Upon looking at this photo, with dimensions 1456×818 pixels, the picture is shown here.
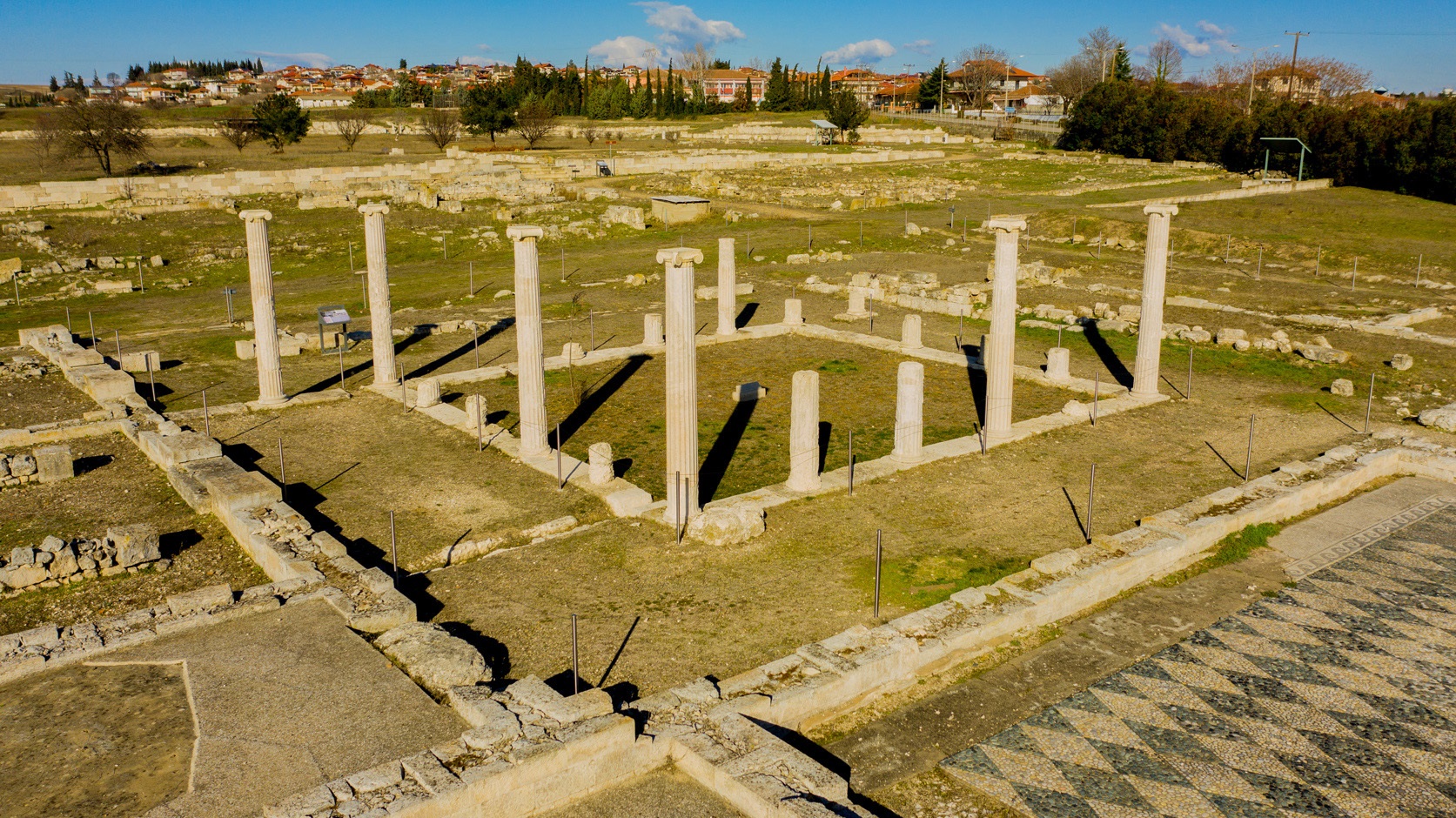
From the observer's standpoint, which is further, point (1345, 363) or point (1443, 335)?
point (1443, 335)

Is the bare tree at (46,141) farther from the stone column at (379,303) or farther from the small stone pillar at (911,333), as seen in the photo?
the small stone pillar at (911,333)

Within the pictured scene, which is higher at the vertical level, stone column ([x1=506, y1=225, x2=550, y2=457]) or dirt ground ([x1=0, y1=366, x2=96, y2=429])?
stone column ([x1=506, y1=225, x2=550, y2=457])

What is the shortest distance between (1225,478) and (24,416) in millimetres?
20451

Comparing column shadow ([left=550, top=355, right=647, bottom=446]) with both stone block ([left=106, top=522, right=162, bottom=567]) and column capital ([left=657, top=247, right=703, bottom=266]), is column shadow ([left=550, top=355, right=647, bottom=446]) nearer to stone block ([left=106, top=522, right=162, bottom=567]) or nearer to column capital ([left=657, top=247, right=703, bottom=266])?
column capital ([left=657, top=247, right=703, bottom=266])

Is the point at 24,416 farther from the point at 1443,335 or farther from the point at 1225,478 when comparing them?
the point at 1443,335

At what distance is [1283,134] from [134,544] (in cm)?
5708

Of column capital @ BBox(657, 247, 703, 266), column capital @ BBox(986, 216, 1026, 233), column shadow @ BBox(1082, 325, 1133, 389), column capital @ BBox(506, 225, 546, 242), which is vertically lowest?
column shadow @ BBox(1082, 325, 1133, 389)

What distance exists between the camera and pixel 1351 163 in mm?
49438

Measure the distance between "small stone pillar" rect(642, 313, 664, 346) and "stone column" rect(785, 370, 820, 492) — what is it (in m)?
8.79

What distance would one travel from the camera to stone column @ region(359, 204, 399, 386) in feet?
64.4

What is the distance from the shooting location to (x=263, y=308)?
18.8 m

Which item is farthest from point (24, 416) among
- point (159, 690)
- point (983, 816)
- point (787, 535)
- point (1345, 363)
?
point (1345, 363)

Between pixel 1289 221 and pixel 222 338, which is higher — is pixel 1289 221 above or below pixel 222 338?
above

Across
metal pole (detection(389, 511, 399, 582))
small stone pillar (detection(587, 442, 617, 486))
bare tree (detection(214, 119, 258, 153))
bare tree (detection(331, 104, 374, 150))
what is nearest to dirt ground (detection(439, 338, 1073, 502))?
small stone pillar (detection(587, 442, 617, 486))
